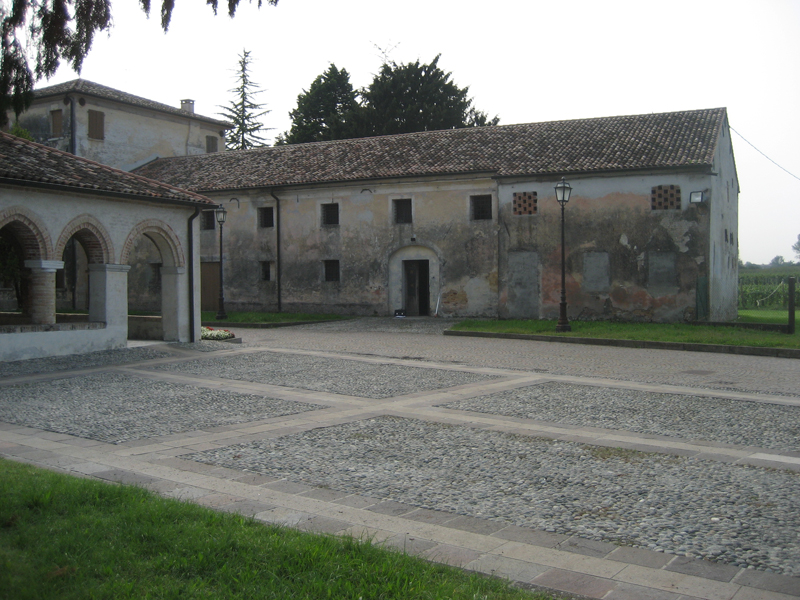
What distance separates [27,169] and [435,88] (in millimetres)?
32285

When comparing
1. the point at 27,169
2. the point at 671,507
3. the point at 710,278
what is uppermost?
the point at 27,169

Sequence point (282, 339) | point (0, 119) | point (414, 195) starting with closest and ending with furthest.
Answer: point (0, 119)
point (282, 339)
point (414, 195)

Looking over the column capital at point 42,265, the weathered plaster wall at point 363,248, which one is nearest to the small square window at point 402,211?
the weathered plaster wall at point 363,248

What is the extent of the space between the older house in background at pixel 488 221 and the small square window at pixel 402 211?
5.3 inches

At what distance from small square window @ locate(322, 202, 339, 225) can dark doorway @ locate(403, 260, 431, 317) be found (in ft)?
12.2

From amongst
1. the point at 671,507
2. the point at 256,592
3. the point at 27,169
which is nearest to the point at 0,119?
the point at 256,592

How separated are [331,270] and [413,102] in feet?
59.0

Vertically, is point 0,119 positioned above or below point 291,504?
above

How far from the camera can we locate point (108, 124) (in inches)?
1309

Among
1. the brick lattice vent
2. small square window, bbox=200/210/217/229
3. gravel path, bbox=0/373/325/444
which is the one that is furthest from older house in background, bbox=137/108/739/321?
gravel path, bbox=0/373/325/444

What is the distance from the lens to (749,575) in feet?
12.9

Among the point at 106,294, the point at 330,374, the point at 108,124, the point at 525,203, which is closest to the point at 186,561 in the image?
the point at 330,374

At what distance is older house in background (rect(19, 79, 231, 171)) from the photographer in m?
31.9

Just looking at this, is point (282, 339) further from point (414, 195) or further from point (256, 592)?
point (256, 592)
